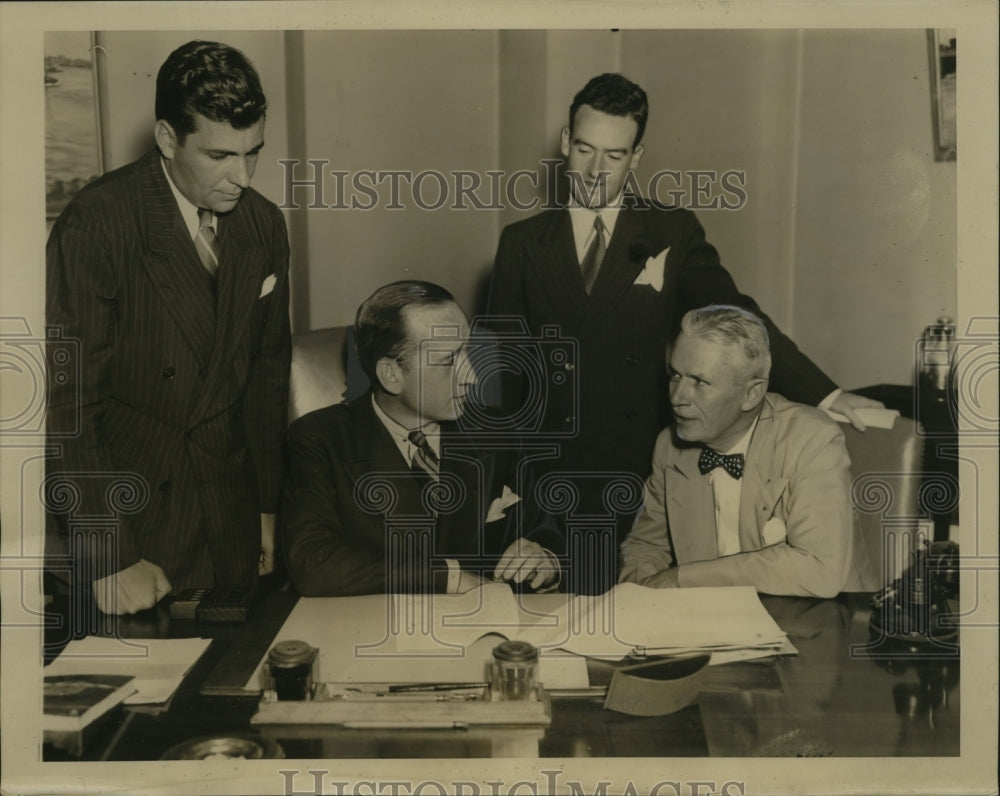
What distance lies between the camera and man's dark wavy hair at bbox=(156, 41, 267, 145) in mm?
2582

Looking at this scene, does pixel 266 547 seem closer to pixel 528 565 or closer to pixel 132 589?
pixel 132 589

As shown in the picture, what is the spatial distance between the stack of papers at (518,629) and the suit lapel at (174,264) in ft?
2.47

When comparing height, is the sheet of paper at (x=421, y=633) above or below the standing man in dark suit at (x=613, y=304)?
below

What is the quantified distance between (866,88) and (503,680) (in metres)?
1.76

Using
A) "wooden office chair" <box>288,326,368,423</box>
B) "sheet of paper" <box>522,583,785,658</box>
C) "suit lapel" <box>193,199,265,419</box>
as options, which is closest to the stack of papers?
"sheet of paper" <box>522,583,785,658</box>

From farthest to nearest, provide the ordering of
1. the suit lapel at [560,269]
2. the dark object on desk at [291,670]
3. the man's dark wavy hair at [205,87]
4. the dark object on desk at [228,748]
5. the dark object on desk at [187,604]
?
the suit lapel at [560,269]
the man's dark wavy hair at [205,87]
the dark object on desk at [187,604]
the dark object on desk at [228,748]
the dark object on desk at [291,670]

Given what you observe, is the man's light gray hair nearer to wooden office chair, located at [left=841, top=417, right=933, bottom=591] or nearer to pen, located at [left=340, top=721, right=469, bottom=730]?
wooden office chair, located at [left=841, top=417, right=933, bottom=591]

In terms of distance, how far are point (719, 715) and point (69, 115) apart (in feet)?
7.01

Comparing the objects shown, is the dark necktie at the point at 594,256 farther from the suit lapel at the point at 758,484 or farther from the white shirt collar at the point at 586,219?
the suit lapel at the point at 758,484

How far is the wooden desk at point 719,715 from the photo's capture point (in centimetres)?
228

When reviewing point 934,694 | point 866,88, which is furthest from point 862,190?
point 934,694

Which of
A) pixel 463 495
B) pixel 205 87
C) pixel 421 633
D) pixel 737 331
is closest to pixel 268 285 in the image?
pixel 205 87

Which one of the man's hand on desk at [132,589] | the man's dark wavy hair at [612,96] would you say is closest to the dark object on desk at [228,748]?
the man's hand on desk at [132,589]

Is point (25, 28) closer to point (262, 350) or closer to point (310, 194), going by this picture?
point (310, 194)
